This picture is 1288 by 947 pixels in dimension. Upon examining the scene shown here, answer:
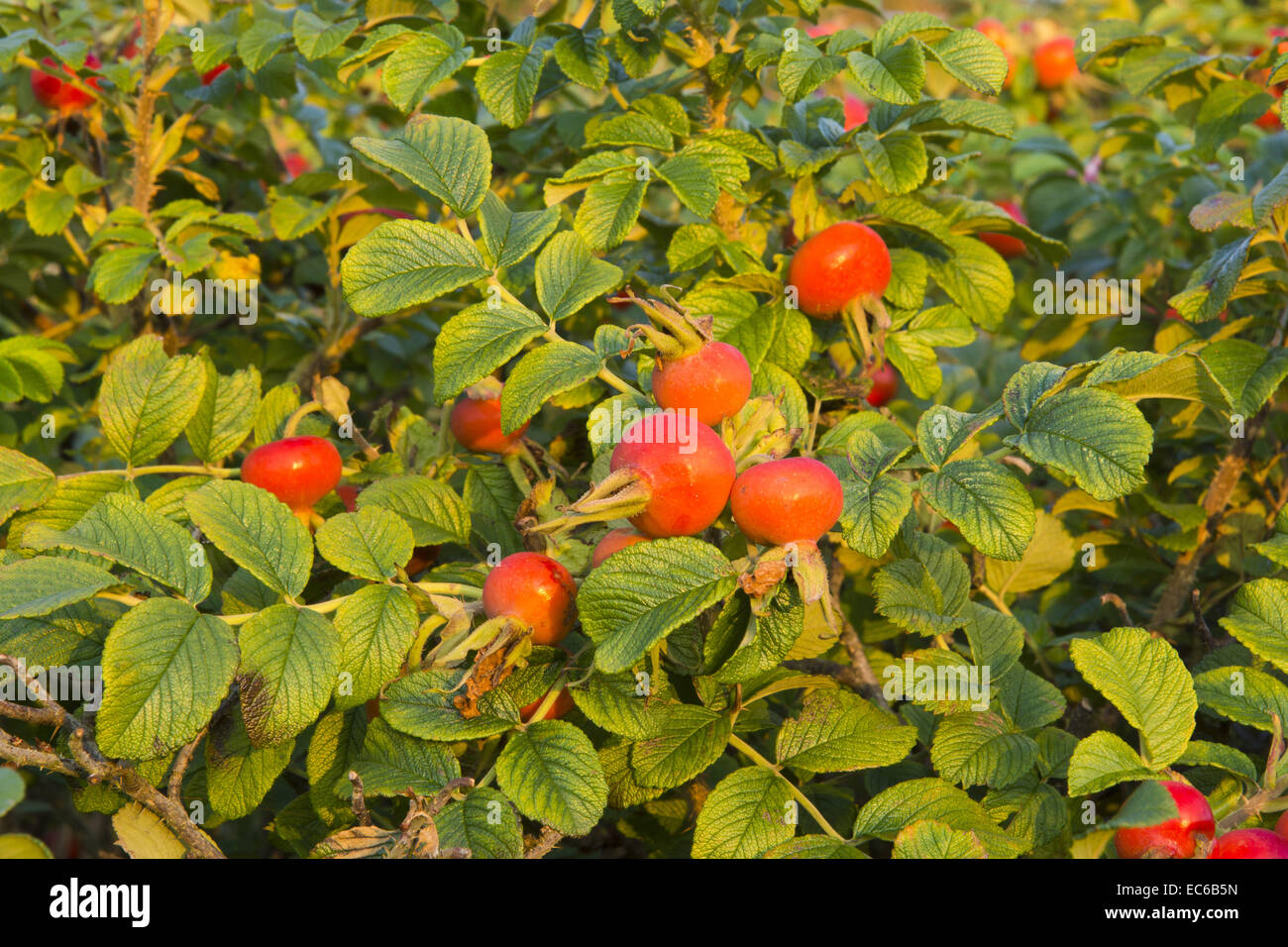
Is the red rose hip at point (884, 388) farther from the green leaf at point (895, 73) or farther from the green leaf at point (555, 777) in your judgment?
the green leaf at point (555, 777)

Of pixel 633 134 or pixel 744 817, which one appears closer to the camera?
pixel 744 817

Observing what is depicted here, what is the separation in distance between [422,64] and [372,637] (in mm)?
880

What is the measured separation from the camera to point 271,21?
1.88m

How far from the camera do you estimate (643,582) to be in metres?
1.04

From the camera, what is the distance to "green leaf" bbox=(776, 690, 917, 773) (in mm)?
1200

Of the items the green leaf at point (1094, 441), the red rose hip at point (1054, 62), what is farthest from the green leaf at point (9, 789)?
the red rose hip at point (1054, 62)

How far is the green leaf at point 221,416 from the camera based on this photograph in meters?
1.48

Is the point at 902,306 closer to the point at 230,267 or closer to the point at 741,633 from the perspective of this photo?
the point at 741,633

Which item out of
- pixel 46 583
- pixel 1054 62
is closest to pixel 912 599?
pixel 46 583

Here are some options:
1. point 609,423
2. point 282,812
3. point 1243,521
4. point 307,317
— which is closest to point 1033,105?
point 1243,521

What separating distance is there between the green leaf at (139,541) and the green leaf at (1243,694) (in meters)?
1.13

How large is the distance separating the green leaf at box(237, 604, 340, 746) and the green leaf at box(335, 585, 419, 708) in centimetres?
2

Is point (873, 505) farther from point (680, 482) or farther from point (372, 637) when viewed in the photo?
point (372, 637)

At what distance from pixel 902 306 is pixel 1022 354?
0.74 m
